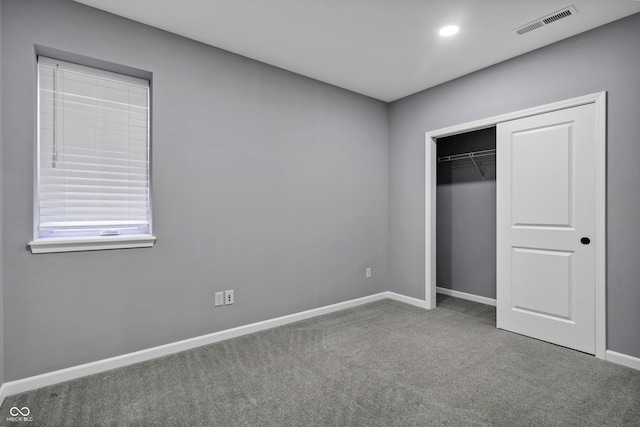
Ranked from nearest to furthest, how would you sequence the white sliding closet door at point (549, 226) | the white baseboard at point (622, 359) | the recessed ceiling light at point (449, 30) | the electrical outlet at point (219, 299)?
the white baseboard at point (622, 359) → the recessed ceiling light at point (449, 30) → the white sliding closet door at point (549, 226) → the electrical outlet at point (219, 299)

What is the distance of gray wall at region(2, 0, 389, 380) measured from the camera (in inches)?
83.0

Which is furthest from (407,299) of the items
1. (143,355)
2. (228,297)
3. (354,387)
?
(143,355)

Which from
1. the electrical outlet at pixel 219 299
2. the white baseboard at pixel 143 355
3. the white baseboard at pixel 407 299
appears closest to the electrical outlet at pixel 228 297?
the electrical outlet at pixel 219 299

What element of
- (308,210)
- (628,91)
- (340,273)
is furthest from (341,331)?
(628,91)

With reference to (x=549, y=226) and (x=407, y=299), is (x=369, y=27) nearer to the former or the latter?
(x=549, y=226)

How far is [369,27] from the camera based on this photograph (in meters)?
2.57

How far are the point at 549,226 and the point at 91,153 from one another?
3811 millimetres

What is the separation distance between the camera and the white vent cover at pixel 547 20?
237 centimetres

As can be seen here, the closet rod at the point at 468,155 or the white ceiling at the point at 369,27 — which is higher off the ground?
the white ceiling at the point at 369,27

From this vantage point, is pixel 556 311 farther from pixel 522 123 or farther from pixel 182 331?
pixel 182 331

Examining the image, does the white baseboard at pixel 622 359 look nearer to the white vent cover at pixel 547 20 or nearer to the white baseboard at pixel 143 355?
the white baseboard at pixel 143 355

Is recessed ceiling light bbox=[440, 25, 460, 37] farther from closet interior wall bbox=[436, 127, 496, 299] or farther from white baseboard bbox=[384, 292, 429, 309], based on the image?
white baseboard bbox=[384, 292, 429, 309]

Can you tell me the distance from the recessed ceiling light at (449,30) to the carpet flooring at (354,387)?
260 centimetres
